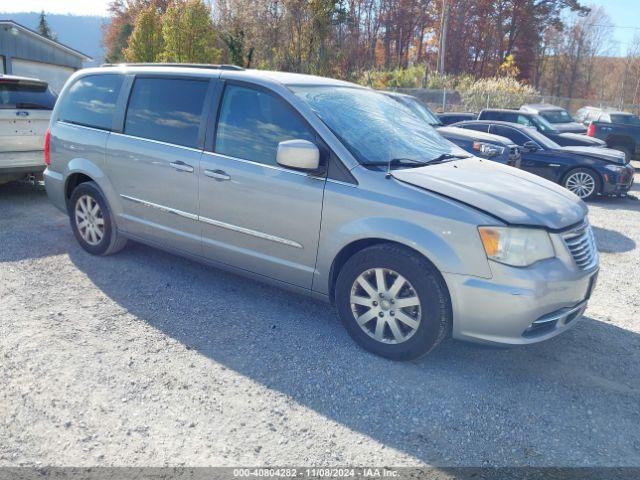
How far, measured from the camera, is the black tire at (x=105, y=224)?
522cm

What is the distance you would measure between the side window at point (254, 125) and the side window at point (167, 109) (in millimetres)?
276

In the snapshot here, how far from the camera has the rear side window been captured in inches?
289

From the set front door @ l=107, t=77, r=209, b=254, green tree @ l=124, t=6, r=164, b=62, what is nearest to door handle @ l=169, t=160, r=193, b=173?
front door @ l=107, t=77, r=209, b=254

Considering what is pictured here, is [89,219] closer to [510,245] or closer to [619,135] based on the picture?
[510,245]

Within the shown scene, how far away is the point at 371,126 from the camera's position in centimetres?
417

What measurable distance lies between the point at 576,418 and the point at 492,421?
0.50m

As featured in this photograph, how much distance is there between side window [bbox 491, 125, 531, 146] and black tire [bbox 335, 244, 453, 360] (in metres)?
8.37

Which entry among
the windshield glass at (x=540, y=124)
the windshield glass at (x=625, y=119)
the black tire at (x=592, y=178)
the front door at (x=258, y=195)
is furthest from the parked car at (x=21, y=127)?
the windshield glass at (x=625, y=119)

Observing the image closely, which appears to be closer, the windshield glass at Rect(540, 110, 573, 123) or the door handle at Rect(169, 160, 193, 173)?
the door handle at Rect(169, 160, 193, 173)

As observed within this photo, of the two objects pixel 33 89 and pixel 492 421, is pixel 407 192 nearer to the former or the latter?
pixel 492 421

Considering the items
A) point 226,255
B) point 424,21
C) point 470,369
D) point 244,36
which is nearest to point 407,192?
point 470,369

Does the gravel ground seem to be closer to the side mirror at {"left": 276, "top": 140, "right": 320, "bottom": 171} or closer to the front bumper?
the front bumper

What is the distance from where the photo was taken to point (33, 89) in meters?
7.73

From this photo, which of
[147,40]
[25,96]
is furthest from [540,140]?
[147,40]
